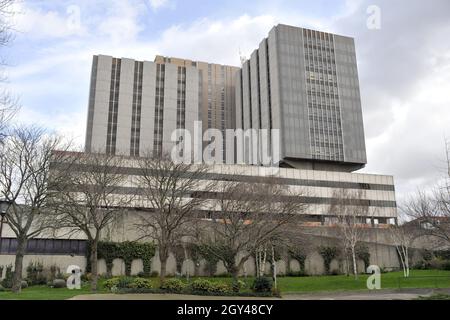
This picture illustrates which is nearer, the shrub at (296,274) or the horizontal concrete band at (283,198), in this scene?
the horizontal concrete band at (283,198)

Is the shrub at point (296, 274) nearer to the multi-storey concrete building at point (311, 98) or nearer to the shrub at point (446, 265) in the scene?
the shrub at point (446, 265)

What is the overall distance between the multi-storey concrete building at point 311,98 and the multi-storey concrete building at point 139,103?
19.5 metres

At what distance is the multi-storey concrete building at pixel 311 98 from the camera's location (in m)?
90.6

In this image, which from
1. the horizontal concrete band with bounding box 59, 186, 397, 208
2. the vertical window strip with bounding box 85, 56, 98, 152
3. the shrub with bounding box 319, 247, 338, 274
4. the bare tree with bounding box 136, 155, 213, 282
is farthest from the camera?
the vertical window strip with bounding box 85, 56, 98, 152

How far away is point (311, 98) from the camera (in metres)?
93.9

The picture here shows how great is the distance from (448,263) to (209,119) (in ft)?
293

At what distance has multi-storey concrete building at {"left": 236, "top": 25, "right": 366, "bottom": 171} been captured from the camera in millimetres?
90562

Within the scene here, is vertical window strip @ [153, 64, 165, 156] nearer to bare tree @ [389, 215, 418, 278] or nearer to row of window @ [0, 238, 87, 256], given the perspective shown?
row of window @ [0, 238, 87, 256]

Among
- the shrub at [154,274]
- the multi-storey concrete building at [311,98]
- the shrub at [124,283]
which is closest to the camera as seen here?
the shrub at [124,283]

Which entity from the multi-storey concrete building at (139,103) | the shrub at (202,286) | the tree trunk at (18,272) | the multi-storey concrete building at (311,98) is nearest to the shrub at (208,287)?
the shrub at (202,286)

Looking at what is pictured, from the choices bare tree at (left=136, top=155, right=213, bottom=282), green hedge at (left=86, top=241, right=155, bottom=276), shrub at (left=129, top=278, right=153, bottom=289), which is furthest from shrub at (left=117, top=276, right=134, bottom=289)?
green hedge at (left=86, top=241, right=155, bottom=276)

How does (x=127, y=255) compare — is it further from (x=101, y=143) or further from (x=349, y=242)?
(x=101, y=143)

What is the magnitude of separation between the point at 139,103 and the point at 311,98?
42283 mm

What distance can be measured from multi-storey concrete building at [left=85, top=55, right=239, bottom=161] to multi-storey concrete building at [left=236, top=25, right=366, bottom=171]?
19517mm
